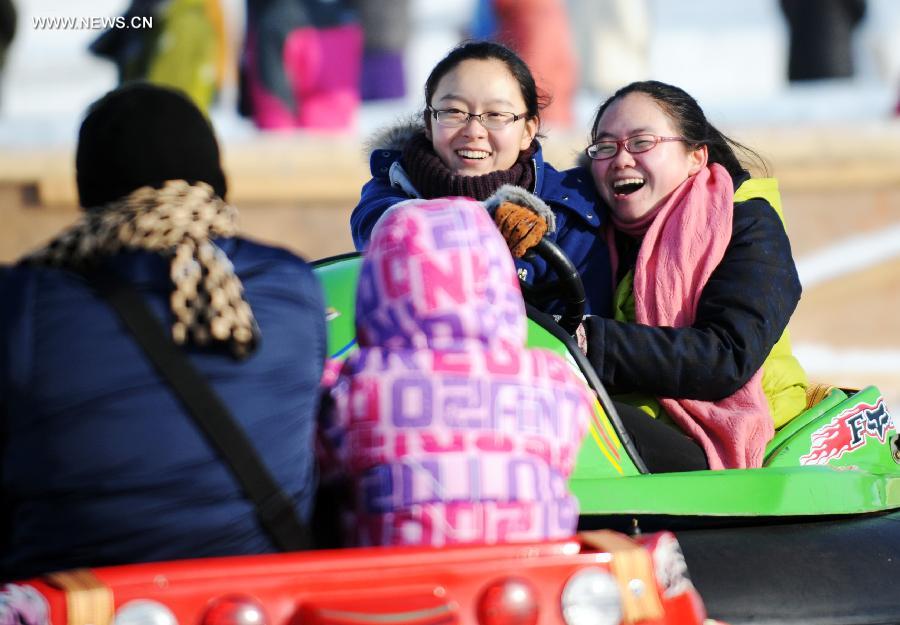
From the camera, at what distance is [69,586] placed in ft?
6.30

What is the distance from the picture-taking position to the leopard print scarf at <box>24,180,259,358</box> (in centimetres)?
200

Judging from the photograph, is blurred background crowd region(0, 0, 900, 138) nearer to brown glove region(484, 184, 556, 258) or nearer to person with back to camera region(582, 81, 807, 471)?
person with back to camera region(582, 81, 807, 471)

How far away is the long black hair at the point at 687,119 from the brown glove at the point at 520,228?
80 centimetres

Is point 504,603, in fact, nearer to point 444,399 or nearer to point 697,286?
point 444,399

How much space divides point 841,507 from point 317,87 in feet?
27.2

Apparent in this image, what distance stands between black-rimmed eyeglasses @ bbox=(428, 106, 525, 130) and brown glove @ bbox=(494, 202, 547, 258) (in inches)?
28.0

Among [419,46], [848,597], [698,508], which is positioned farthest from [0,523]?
[419,46]

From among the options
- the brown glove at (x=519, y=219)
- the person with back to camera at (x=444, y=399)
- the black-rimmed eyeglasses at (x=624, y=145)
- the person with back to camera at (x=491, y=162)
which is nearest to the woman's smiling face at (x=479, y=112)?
the person with back to camera at (x=491, y=162)

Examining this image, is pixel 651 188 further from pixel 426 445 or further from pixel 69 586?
pixel 69 586

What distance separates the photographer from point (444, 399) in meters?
2.08

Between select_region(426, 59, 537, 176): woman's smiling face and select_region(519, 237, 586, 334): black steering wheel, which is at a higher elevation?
select_region(426, 59, 537, 176): woman's smiling face

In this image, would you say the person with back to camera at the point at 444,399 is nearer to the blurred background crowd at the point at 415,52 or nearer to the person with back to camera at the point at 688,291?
the person with back to camera at the point at 688,291

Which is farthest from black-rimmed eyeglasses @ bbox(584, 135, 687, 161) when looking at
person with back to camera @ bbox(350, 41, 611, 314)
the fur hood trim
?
the fur hood trim

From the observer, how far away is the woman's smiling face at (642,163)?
356cm
